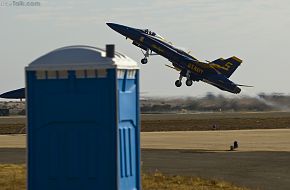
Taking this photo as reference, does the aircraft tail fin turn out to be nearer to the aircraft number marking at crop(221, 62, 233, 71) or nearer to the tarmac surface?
the aircraft number marking at crop(221, 62, 233, 71)

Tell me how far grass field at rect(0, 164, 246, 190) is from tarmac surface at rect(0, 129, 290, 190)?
1.20m

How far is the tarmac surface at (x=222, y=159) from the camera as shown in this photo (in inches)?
830

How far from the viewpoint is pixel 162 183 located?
18.1 meters

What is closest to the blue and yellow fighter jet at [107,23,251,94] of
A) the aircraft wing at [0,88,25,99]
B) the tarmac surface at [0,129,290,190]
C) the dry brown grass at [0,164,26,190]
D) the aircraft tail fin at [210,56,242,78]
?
the aircraft tail fin at [210,56,242,78]

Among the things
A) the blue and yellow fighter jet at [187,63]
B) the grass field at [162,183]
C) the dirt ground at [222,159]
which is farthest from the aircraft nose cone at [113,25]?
the grass field at [162,183]

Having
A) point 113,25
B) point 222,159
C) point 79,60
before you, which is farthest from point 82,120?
point 113,25

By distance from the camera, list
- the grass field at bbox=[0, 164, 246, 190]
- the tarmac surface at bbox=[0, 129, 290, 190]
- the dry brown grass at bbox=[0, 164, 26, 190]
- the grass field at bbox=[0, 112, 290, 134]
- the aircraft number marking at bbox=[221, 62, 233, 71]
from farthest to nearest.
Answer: the aircraft number marking at bbox=[221, 62, 233, 71] < the grass field at bbox=[0, 112, 290, 134] < the tarmac surface at bbox=[0, 129, 290, 190] < the grass field at bbox=[0, 164, 246, 190] < the dry brown grass at bbox=[0, 164, 26, 190]

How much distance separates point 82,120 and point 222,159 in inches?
805

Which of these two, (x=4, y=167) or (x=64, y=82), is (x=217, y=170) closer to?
(x=4, y=167)

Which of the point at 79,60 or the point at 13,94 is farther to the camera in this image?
the point at 13,94

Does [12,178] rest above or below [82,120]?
below

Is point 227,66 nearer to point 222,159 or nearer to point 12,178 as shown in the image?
point 222,159

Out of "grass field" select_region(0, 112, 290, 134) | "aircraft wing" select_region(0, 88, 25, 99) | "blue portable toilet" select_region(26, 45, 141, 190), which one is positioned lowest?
"grass field" select_region(0, 112, 290, 134)

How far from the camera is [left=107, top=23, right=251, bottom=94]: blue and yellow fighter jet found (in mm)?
68562
